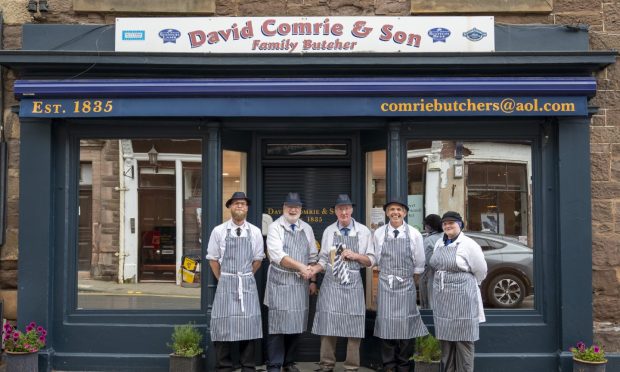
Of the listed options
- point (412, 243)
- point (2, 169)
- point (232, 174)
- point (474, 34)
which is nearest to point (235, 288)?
point (232, 174)

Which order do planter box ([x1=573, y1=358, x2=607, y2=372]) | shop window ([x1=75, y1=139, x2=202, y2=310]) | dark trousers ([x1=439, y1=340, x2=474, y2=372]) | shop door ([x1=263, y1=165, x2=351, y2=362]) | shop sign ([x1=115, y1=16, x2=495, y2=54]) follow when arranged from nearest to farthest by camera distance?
dark trousers ([x1=439, y1=340, x2=474, y2=372]), planter box ([x1=573, y1=358, x2=607, y2=372]), shop sign ([x1=115, y1=16, x2=495, y2=54]), shop window ([x1=75, y1=139, x2=202, y2=310]), shop door ([x1=263, y1=165, x2=351, y2=362])

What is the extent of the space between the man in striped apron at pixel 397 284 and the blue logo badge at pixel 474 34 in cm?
218

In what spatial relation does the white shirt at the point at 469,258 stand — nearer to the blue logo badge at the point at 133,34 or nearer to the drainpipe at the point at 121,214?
the drainpipe at the point at 121,214

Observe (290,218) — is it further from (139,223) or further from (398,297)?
(139,223)

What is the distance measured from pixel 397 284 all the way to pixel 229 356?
80.5 inches

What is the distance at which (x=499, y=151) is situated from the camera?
8125mm

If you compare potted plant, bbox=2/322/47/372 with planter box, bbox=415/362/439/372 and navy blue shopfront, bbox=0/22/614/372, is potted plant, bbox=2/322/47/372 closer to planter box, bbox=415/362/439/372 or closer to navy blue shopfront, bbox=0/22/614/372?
navy blue shopfront, bbox=0/22/614/372

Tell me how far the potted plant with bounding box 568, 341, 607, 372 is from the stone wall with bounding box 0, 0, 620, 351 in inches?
24.4

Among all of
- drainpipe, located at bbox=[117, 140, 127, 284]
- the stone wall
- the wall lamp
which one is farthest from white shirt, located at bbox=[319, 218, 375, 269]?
the wall lamp

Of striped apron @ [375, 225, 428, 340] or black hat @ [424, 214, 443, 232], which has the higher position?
black hat @ [424, 214, 443, 232]

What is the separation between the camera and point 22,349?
7.30m

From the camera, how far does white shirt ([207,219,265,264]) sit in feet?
24.6

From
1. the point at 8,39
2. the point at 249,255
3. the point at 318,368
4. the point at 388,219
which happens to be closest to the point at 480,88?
the point at 388,219

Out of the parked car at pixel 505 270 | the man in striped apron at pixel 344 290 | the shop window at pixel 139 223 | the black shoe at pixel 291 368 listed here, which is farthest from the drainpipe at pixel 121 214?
the parked car at pixel 505 270
